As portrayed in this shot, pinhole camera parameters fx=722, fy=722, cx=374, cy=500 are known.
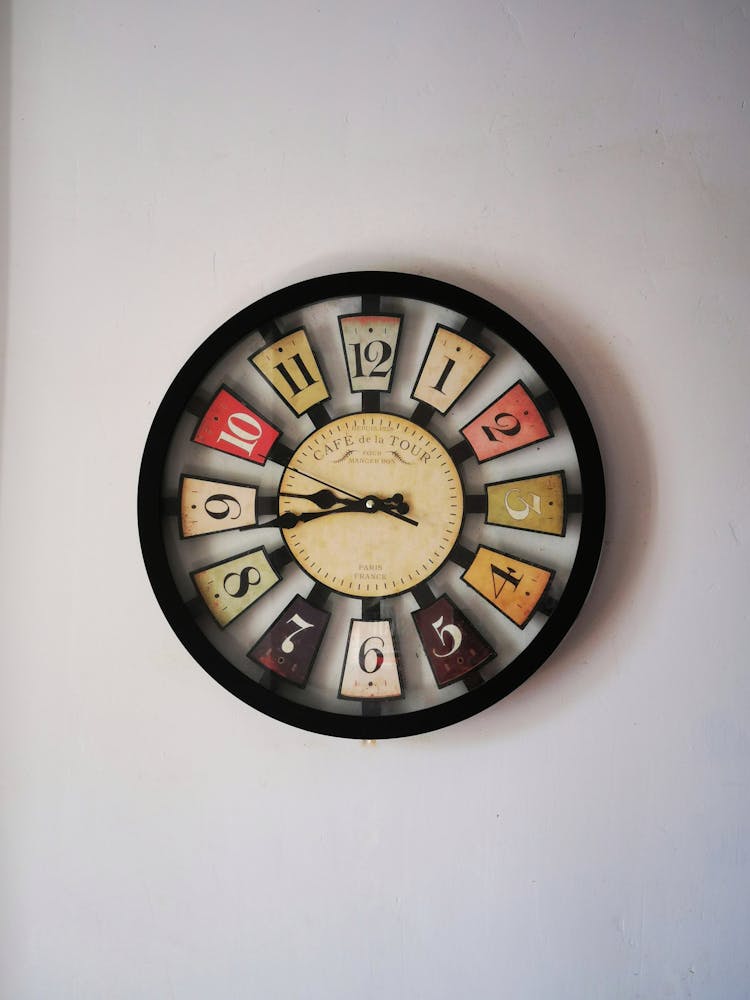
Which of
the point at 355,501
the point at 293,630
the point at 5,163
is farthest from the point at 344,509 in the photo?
the point at 5,163

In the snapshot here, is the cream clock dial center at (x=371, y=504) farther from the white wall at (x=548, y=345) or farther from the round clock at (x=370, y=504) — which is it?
the white wall at (x=548, y=345)

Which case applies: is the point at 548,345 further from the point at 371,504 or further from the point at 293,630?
the point at 293,630

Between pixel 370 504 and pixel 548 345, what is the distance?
0.44 m

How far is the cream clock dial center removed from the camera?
4.18 feet

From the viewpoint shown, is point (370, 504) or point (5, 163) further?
point (5, 163)

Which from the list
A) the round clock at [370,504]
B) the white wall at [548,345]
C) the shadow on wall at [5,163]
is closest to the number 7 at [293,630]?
the round clock at [370,504]

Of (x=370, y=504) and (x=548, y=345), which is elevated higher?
(x=548, y=345)

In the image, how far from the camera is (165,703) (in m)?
1.34

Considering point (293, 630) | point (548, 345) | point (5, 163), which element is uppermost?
point (5, 163)

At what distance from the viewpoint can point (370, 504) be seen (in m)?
1.27

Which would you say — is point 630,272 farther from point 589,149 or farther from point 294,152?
point 294,152

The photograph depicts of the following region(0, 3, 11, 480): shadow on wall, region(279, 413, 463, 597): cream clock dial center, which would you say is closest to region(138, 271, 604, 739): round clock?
region(279, 413, 463, 597): cream clock dial center

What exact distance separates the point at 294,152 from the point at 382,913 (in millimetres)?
1412

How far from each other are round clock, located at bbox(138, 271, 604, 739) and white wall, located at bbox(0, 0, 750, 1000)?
0.09 m
